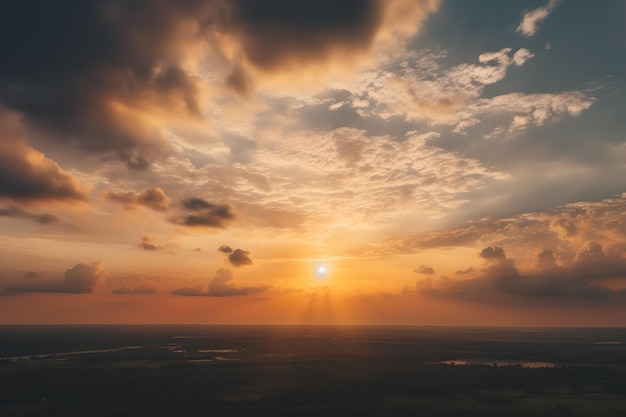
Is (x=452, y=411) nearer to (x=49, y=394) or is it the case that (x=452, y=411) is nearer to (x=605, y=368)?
(x=49, y=394)

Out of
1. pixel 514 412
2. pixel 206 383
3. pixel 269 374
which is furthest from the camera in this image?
pixel 269 374

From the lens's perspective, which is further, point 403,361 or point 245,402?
point 403,361

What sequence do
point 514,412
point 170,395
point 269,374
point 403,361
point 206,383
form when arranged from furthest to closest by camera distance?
point 403,361, point 269,374, point 206,383, point 170,395, point 514,412

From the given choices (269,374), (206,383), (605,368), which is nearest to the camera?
(206,383)

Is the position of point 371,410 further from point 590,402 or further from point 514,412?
point 590,402

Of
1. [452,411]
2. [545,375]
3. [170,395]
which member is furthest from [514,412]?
[170,395]

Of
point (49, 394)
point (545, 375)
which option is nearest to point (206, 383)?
point (49, 394)

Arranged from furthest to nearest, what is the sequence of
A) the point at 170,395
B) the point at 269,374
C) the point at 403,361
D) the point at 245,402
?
the point at 403,361 < the point at 269,374 < the point at 170,395 < the point at 245,402

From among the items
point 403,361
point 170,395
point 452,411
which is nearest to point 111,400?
point 170,395
